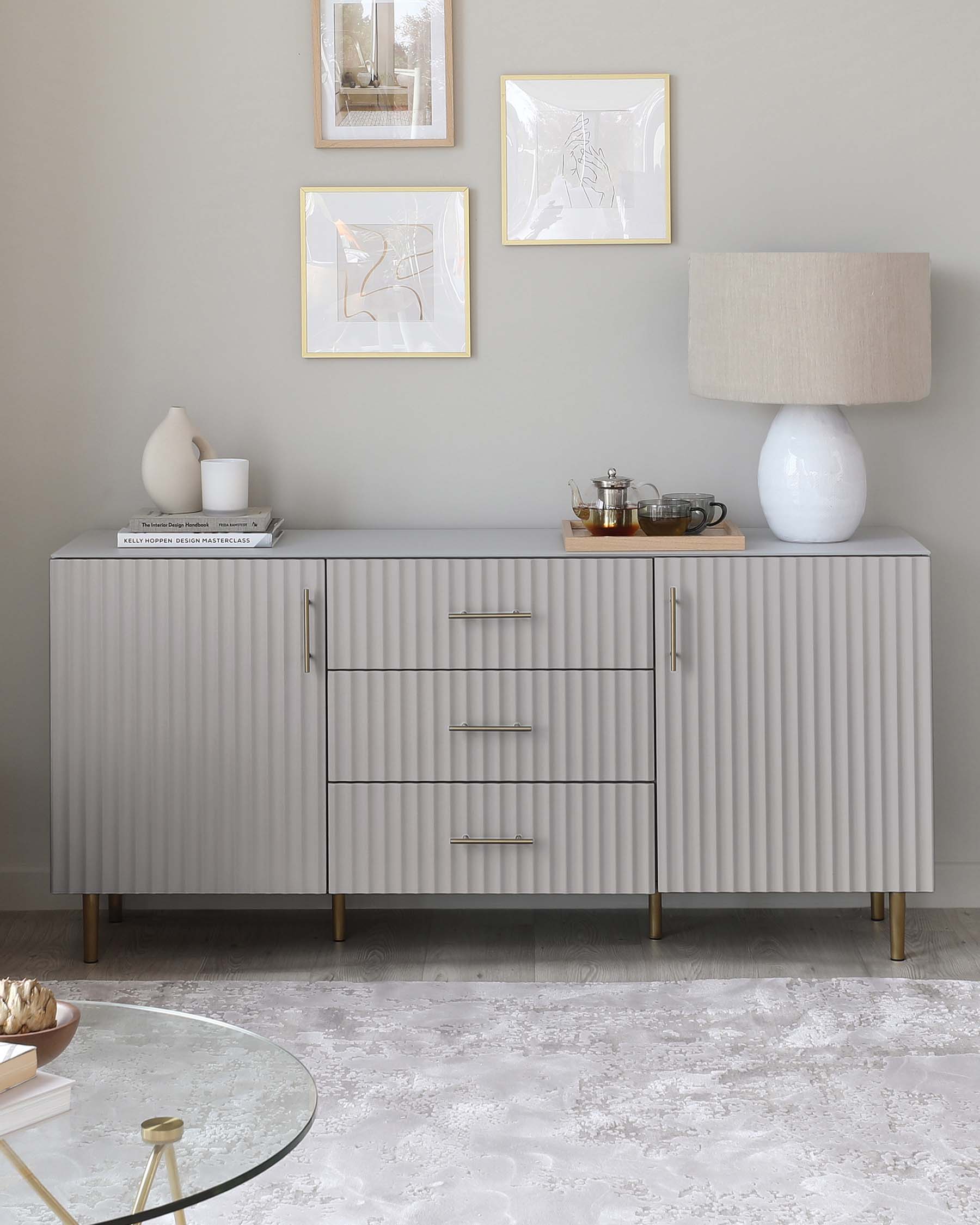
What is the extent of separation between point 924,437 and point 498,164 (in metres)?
1.12

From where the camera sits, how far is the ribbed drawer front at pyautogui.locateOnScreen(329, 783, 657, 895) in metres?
2.70

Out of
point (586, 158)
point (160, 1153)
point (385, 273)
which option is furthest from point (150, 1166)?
point (586, 158)

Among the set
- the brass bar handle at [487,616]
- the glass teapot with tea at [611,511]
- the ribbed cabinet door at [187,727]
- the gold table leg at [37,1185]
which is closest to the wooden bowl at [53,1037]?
the gold table leg at [37,1185]

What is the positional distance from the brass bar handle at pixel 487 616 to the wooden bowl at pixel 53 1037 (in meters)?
1.27

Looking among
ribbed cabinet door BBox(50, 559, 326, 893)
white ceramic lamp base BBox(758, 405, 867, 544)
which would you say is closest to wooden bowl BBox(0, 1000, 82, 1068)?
ribbed cabinet door BBox(50, 559, 326, 893)

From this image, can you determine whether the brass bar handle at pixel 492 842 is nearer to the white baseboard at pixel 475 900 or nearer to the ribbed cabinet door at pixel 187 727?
the ribbed cabinet door at pixel 187 727

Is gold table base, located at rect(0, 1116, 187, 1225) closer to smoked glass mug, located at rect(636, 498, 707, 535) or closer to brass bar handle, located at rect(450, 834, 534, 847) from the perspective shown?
brass bar handle, located at rect(450, 834, 534, 847)

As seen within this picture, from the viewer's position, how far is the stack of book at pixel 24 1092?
1.38 meters

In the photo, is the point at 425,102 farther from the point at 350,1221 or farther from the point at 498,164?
the point at 350,1221

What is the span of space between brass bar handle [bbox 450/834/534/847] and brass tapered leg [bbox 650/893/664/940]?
356mm

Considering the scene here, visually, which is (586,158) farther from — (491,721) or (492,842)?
(492,842)

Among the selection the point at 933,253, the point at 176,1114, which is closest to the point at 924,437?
the point at 933,253

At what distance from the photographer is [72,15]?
2889mm

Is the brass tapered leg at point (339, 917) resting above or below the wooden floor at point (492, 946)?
above
